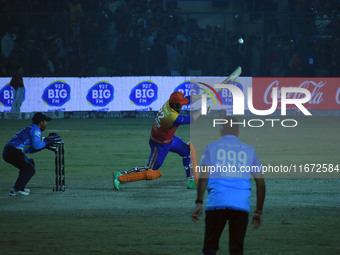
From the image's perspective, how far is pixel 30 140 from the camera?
42.4 feet

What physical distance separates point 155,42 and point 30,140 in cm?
1677

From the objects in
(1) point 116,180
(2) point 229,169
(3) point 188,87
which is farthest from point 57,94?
(2) point 229,169

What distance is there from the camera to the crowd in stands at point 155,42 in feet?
93.4

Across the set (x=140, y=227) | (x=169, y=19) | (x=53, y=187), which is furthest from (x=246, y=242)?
(x=169, y=19)

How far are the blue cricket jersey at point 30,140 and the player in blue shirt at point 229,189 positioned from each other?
6338 millimetres

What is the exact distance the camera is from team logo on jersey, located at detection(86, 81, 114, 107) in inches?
1091

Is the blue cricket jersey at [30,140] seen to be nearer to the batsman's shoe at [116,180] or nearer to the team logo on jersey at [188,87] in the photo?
the batsman's shoe at [116,180]

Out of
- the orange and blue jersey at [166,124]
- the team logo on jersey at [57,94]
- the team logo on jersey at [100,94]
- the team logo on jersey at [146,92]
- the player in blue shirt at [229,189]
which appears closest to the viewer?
the player in blue shirt at [229,189]

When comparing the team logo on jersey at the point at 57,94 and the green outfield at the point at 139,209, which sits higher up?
the team logo on jersey at the point at 57,94

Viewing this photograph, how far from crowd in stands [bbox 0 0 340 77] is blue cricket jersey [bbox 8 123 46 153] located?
598 inches

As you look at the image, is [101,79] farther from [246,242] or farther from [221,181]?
[221,181]

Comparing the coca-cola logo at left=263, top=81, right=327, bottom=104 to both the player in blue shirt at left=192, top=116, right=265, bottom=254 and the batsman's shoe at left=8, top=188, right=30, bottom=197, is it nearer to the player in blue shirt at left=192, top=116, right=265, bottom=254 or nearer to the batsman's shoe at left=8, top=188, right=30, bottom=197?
the batsman's shoe at left=8, top=188, right=30, bottom=197

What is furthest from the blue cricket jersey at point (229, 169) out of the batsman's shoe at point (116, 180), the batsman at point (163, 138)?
the batsman's shoe at point (116, 180)

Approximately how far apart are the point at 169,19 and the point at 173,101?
56.0 feet
